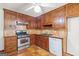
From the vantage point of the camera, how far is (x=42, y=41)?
4.41 ft

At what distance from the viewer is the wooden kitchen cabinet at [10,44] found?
118 cm

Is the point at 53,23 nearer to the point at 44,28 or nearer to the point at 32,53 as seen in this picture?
the point at 44,28

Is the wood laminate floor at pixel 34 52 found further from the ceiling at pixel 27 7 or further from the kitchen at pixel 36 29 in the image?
the ceiling at pixel 27 7

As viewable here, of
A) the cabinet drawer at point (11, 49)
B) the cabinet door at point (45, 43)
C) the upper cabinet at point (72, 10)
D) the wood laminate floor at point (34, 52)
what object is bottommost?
the wood laminate floor at point (34, 52)

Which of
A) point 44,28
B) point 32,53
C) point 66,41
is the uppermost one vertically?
point 44,28

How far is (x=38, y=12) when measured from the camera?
122 centimetres

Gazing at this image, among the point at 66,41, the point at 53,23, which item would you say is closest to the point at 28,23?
the point at 53,23

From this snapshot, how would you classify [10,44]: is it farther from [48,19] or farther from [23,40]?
[48,19]

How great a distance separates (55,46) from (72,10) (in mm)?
486

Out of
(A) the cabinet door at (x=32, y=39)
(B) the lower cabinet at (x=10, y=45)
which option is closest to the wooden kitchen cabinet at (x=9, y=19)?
(B) the lower cabinet at (x=10, y=45)

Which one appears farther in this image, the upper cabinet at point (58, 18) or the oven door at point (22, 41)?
the oven door at point (22, 41)

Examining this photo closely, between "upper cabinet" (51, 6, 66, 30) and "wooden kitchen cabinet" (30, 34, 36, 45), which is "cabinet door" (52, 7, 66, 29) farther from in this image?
"wooden kitchen cabinet" (30, 34, 36, 45)

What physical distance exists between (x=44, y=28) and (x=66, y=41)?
12.7 inches

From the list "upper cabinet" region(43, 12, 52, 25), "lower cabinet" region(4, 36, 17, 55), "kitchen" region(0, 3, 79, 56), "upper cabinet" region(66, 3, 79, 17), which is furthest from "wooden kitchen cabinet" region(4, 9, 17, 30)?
"upper cabinet" region(66, 3, 79, 17)
